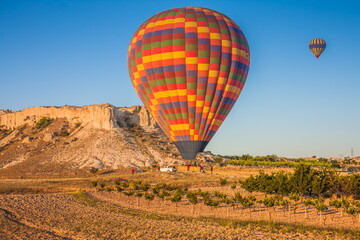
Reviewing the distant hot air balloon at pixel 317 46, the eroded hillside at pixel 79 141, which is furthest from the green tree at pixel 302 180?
the eroded hillside at pixel 79 141

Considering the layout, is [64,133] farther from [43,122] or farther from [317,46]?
[317,46]

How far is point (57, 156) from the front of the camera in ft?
319

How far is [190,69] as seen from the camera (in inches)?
2028

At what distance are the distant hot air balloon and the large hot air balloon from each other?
14.3m

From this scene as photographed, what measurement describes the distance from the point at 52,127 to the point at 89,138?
2040 cm

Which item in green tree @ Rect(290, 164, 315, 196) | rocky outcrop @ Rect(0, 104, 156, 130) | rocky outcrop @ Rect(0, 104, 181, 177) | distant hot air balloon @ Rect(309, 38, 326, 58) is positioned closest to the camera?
green tree @ Rect(290, 164, 315, 196)

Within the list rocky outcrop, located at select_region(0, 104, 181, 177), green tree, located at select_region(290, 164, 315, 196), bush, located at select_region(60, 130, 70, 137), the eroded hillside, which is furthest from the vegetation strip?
bush, located at select_region(60, 130, 70, 137)

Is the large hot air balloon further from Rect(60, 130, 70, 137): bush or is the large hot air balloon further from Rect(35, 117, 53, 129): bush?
Rect(35, 117, 53, 129): bush

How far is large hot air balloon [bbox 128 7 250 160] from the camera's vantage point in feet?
169

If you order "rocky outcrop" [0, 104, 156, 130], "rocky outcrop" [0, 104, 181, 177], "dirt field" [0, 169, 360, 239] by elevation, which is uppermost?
"rocky outcrop" [0, 104, 156, 130]

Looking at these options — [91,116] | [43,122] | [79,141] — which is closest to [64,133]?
[91,116]

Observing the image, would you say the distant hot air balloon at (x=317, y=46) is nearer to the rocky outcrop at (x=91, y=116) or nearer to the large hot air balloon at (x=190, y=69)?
the large hot air balloon at (x=190, y=69)

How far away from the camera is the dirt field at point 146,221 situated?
2633cm

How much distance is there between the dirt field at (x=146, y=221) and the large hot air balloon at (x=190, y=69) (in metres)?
11.1
